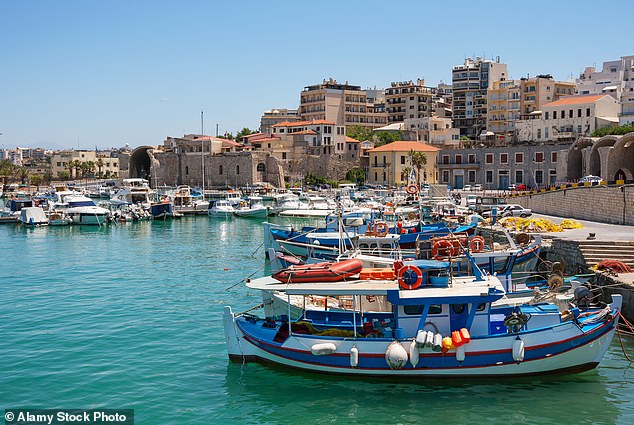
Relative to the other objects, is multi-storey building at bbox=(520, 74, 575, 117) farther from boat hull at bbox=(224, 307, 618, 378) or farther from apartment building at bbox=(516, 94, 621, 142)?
boat hull at bbox=(224, 307, 618, 378)

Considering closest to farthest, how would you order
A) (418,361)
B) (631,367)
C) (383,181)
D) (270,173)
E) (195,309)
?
(418,361) < (631,367) < (195,309) < (383,181) < (270,173)

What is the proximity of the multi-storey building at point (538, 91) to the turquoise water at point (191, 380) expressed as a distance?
72225mm

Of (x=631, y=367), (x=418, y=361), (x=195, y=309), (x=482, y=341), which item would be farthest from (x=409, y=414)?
(x=195, y=309)

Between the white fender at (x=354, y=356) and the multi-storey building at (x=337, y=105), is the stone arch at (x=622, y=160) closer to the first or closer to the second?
the white fender at (x=354, y=356)

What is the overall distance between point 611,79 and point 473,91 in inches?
845

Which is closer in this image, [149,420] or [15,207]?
[149,420]

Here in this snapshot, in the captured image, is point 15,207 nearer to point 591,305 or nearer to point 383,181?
point 383,181

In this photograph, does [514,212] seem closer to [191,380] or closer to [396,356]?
[396,356]

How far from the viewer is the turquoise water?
1391cm

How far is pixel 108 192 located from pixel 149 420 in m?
82.6

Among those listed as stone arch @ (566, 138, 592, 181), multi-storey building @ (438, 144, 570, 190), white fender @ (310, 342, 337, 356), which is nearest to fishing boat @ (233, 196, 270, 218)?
multi-storey building @ (438, 144, 570, 190)

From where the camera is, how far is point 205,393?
49.2 ft

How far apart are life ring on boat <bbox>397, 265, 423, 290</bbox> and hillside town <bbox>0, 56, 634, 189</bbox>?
35883 millimetres

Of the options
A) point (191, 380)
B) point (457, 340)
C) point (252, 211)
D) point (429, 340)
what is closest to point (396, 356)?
point (429, 340)
